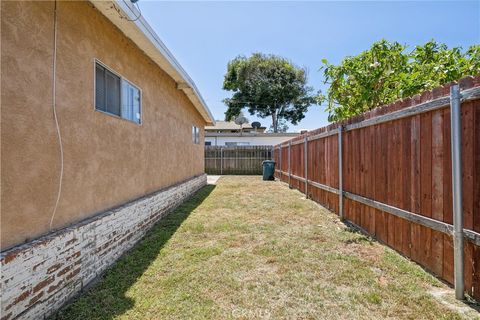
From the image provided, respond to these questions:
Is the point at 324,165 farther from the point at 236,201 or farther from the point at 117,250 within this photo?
the point at 117,250

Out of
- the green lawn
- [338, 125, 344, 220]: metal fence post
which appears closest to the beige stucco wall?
the green lawn

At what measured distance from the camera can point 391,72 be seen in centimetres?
552

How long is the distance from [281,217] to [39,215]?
481 cm

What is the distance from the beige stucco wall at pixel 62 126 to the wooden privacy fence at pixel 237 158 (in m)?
13.9

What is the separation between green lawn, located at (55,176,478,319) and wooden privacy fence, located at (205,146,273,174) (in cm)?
1384

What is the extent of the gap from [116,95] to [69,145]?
1.58 meters

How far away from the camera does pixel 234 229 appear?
5336 mm

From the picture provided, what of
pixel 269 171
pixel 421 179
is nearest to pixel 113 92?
pixel 421 179

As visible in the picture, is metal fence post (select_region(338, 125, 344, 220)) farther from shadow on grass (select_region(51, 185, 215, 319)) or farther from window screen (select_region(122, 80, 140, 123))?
window screen (select_region(122, 80, 140, 123))

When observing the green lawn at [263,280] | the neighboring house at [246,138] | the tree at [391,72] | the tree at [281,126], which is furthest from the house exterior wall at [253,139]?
the green lawn at [263,280]

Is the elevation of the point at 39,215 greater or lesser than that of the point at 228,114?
lesser

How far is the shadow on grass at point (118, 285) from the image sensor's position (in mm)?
2570

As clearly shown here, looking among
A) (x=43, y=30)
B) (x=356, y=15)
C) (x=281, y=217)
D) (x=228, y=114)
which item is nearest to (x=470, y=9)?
(x=356, y=15)

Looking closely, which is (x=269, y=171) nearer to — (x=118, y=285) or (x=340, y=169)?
(x=340, y=169)
